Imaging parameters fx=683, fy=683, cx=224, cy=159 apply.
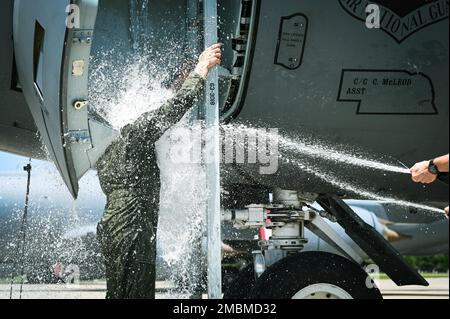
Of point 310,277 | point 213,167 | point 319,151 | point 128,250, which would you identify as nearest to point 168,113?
point 213,167

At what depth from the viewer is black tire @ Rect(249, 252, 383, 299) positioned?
3.80m

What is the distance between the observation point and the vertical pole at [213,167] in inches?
133

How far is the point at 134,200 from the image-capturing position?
329cm

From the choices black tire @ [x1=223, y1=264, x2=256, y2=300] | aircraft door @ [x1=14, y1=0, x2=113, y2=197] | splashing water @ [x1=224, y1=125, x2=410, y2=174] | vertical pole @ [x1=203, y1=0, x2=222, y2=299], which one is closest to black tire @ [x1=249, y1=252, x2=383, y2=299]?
vertical pole @ [x1=203, y1=0, x2=222, y2=299]

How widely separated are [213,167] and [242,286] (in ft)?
5.67

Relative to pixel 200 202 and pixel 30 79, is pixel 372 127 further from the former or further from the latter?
pixel 30 79

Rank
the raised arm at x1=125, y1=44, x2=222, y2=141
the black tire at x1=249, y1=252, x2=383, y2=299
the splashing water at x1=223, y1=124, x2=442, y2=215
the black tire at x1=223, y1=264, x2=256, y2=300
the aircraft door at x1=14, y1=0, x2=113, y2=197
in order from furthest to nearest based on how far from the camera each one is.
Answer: the black tire at x1=223, y1=264, x2=256, y2=300 < the splashing water at x1=223, y1=124, x2=442, y2=215 < the black tire at x1=249, y1=252, x2=383, y2=299 < the raised arm at x1=125, y1=44, x2=222, y2=141 < the aircraft door at x1=14, y1=0, x2=113, y2=197

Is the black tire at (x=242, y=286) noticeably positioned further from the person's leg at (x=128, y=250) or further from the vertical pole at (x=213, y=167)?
the person's leg at (x=128, y=250)

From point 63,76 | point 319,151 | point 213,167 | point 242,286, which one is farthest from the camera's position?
point 242,286

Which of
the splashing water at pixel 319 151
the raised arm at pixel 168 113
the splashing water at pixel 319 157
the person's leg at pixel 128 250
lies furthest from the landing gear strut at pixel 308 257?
the raised arm at pixel 168 113

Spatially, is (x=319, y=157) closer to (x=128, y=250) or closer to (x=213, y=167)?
(x=213, y=167)

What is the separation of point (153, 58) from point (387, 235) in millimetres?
8831

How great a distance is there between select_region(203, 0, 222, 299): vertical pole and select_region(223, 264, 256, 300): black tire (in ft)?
4.95

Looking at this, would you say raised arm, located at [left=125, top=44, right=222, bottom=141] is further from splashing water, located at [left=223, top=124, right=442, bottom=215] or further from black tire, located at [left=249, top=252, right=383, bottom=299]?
black tire, located at [left=249, top=252, right=383, bottom=299]
